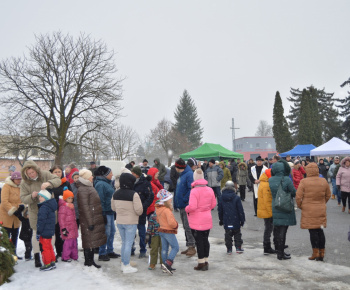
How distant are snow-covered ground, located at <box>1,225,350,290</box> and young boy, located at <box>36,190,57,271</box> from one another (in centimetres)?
19

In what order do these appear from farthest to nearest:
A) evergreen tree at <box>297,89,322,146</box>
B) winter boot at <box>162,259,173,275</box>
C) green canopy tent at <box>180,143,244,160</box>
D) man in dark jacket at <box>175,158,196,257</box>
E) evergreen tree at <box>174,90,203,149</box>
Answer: evergreen tree at <box>174,90,203,149</box> < evergreen tree at <box>297,89,322,146</box> < green canopy tent at <box>180,143,244,160</box> < man in dark jacket at <box>175,158,196,257</box> < winter boot at <box>162,259,173,275</box>

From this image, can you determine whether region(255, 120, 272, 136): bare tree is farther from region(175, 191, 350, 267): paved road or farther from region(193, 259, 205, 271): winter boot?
region(193, 259, 205, 271): winter boot

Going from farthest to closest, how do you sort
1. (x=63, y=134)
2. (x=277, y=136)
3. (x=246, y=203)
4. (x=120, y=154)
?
(x=120, y=154)
(x=277, y=136)
(x=63, y=134)
(x=246, y=203)

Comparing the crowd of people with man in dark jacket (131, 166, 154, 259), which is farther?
man in dark jacket (131, 166, 154, 259)

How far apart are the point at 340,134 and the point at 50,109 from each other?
1732 inches

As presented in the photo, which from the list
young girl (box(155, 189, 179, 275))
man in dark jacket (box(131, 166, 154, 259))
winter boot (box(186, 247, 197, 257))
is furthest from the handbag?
man in dark jacket (box(131, 166, 154, 259))

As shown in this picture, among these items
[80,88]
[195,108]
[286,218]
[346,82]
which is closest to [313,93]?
[346,82]

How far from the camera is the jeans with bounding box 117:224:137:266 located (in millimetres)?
5824

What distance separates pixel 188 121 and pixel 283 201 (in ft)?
224

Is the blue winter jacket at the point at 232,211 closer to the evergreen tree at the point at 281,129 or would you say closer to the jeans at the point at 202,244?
the jeans at the point at 202,244

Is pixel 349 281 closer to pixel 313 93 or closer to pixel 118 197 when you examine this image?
pixel 118 197

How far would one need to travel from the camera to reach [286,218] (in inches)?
250

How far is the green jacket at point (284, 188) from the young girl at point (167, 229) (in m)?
2.02

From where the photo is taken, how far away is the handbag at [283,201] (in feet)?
20.7
